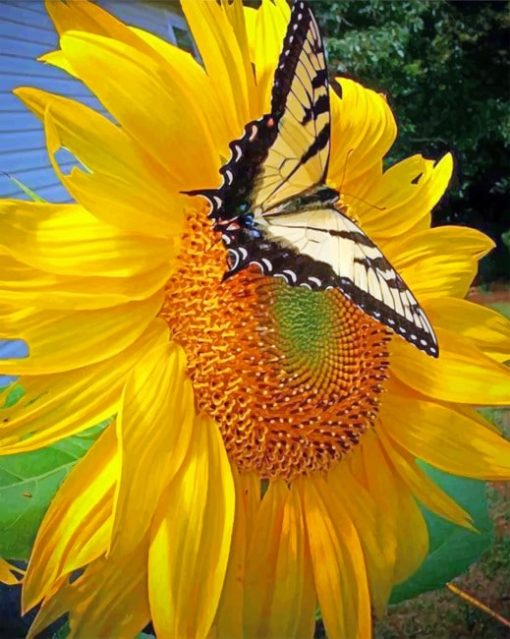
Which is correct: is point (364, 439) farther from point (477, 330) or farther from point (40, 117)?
point (40, 117)

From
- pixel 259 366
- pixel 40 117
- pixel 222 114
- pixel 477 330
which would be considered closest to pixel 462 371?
pixel 477 330

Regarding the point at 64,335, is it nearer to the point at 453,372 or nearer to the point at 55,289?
the point at 55,289

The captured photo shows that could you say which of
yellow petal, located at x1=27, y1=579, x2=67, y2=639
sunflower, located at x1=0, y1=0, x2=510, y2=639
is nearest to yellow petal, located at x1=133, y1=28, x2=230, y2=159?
sunflower, located at x1=0, y1=0, x2=510, y2=639

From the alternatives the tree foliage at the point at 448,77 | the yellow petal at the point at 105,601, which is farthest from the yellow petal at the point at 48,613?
the tree foliage at the point at 448,77

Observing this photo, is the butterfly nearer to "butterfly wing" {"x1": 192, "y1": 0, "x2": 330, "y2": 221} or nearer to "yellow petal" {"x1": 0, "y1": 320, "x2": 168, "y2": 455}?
"butterfly wing" {"x1": 192, "y1": 0, "x2": 330, "y2": 221}

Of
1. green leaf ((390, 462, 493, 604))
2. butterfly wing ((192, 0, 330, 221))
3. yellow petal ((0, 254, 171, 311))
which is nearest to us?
yellow petal ((0, 254, 171, 311))

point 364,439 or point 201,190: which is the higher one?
point 201,190

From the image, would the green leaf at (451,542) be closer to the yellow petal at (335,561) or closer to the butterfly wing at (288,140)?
the yellow petal at (335,561)
